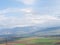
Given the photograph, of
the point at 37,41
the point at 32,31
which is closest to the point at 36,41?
the point at 37,41

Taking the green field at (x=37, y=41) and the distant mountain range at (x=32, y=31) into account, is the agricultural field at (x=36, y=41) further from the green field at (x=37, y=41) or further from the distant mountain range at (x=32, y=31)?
the distant mountain range at (x=32, y=31)

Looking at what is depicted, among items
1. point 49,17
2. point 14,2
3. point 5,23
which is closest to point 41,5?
point 49,17

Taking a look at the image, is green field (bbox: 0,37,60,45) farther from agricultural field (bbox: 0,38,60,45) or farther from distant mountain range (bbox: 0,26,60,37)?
distant mountain range (bbox: 0,26,60,37)

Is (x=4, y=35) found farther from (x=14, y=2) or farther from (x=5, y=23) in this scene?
(x=14, y=2)

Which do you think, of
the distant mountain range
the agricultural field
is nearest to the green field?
the agricultural field

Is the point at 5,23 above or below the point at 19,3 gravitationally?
below

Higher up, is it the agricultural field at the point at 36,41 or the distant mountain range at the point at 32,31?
the distant mountain range at the point at 32,31

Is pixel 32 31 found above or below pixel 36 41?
above

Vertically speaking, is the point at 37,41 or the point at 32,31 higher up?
the point at 32,31

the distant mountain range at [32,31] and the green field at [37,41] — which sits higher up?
the distant mountain range at [32,31]

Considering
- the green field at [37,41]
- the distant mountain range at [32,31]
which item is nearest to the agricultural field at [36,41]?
the green field at [37,41]

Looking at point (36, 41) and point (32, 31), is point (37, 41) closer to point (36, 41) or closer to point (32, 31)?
point (36, 41)
